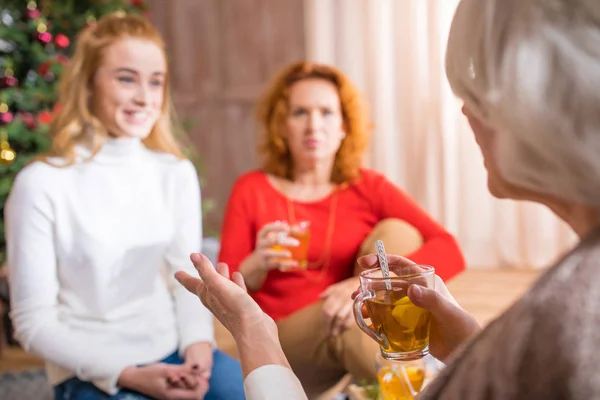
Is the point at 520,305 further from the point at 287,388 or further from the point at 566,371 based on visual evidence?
the point at 287,388

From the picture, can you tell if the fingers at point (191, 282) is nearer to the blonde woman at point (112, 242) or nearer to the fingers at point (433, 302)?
the fingers at point (433, 302)

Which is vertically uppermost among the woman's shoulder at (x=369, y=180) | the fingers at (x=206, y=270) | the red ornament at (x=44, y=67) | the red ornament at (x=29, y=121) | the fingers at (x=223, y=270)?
the red ornament at (x=44, y=67)

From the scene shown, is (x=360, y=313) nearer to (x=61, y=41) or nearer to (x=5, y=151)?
(x=5, y=151)

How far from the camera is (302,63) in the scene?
208cm

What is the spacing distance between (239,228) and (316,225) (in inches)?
9.2

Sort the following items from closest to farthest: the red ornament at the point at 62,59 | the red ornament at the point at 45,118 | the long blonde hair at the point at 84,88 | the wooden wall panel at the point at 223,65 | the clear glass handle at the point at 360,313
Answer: the clear glass handle at the point at 360,313 < the long blonde hair at the point at 84,88 < the red ornament at the point at 45,118 < the red ornament at the point at 62,59 < the wooden wall panel at the point at 223,65

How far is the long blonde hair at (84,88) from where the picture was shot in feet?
4.91

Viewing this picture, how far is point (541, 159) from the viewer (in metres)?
0.62

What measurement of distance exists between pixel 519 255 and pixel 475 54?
3716 millimetres

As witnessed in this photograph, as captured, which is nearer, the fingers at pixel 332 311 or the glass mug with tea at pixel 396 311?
the glass mug with tea at pixel 396 311

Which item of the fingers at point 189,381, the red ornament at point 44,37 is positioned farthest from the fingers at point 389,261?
the red ornament at point 44,37

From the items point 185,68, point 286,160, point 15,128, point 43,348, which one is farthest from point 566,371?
point 185,68

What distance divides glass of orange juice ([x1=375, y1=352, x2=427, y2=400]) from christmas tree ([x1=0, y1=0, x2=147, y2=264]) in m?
Result: 2.17

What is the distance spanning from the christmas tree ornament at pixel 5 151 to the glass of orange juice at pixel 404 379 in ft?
7.41
